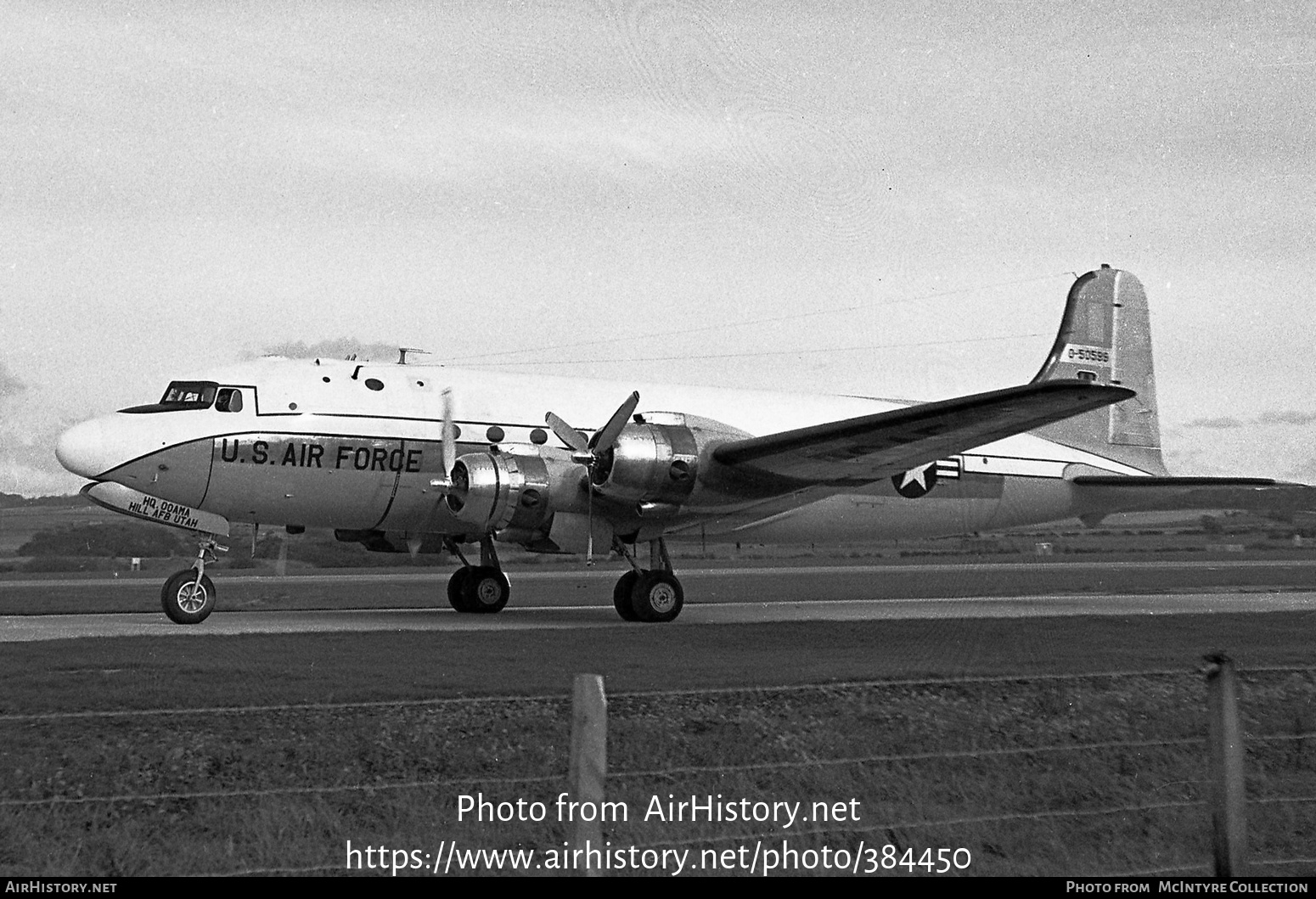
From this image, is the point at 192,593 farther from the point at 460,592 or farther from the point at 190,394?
the point at 460,592

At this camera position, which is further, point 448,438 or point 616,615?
point 616,615

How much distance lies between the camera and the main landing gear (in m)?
20.0

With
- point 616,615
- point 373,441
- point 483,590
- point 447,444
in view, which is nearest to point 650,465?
point 447,444

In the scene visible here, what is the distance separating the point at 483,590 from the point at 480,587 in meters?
0.08

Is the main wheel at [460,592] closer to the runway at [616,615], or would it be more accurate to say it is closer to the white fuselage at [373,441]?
the runway at [616,615]

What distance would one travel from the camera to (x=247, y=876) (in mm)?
6801

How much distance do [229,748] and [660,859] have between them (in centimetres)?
513

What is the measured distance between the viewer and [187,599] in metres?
20.1

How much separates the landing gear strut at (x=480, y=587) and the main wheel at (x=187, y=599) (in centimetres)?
477

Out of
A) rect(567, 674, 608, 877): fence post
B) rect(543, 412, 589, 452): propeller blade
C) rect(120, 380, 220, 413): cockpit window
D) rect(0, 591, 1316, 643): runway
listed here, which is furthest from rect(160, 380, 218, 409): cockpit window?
rect(567, 674, 608, 877): fence post

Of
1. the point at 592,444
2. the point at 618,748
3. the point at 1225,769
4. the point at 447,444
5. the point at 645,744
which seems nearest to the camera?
the point at 1225,769

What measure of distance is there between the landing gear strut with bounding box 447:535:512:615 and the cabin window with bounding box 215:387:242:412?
4.70 meters

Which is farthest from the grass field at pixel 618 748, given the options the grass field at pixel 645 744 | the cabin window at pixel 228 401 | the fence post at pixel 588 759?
the cabin window at pixel 228 401

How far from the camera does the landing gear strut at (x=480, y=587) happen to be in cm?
2383
